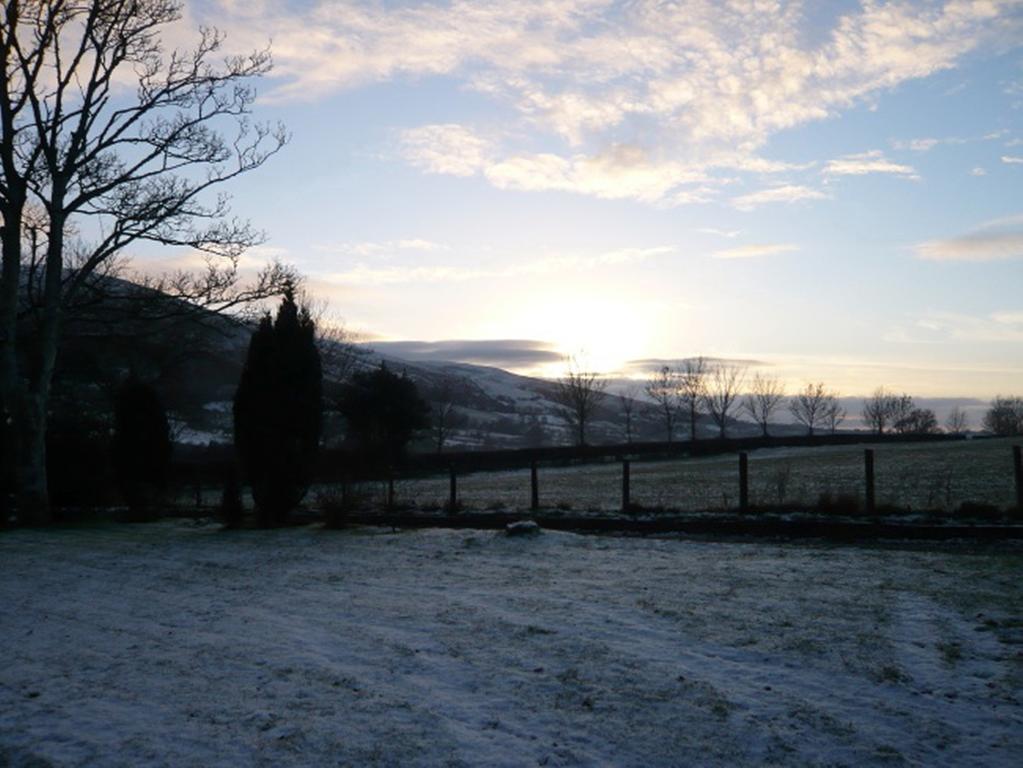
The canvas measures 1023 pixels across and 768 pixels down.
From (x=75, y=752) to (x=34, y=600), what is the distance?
543 centimetres

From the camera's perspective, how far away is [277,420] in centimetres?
1669

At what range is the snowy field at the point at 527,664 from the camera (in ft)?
14.7

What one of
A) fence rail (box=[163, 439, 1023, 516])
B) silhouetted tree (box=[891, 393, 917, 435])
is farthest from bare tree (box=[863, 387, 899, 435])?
fence rail (box=[163, 439, 1023, 516])

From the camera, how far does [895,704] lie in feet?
16.2

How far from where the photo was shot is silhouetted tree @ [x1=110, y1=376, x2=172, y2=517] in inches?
816

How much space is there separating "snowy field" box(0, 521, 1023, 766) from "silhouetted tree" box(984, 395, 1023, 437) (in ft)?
374

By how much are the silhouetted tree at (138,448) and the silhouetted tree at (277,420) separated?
534 centimetres

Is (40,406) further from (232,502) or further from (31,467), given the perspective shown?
(232,502)

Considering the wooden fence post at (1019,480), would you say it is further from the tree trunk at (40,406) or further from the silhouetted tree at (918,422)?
the silhouetted tree at (918,422)

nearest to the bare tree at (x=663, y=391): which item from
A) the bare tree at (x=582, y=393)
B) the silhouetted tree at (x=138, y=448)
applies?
the bare tree at (x=582, y=393)

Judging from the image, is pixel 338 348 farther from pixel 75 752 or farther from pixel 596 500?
pixel 75 752

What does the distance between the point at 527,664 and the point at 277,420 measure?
Result: 1193 centimetres

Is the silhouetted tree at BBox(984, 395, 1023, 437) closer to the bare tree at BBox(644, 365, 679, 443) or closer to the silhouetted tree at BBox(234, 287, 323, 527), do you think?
the bare tree at BBox(644, 365, 679, 443)

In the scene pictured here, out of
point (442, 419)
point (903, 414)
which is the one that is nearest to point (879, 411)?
point (903, 414)
